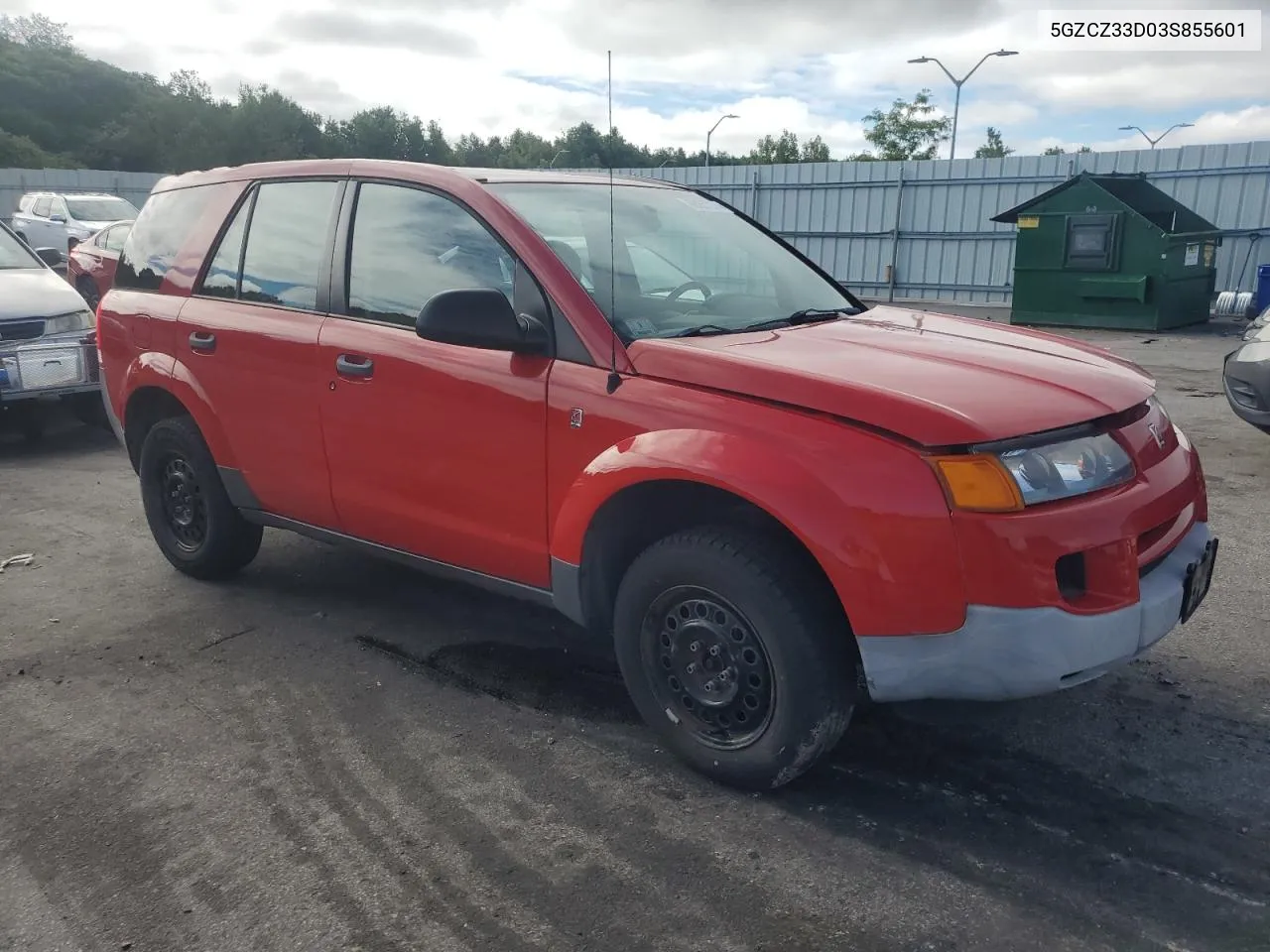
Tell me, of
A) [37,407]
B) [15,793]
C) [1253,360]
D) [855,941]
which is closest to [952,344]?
[855,941]

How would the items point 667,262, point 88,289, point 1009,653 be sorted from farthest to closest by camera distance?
point 88,289 < point 667,262 < point 1009,653

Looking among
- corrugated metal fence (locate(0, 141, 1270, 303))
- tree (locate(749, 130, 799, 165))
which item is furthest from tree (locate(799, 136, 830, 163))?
corrugated metal fence (locate(0, 141, 1270, 303))

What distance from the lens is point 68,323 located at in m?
7.60

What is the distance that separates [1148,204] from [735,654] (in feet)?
48.4

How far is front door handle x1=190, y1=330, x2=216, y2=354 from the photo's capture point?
4.19 meters

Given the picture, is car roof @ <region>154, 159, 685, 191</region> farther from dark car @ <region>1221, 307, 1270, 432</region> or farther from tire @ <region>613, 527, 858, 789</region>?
dark car @ <region>1221, 307, 1270, 432</region>

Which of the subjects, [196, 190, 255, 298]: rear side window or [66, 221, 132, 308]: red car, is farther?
[66, 221, 132, 308]: red car

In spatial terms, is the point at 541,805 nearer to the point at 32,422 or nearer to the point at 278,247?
the point at 278,247

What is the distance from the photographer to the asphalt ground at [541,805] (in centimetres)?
238

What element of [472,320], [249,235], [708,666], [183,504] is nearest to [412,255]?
[472,320]

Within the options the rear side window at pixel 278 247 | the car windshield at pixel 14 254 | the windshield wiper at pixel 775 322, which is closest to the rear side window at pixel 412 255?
the rear side window at pixel 278 247

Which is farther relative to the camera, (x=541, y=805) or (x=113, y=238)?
(x=113, y=238)

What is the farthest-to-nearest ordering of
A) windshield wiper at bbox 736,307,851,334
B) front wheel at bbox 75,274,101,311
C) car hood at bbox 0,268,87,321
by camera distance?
front wheel at bbox 75,274,101,311
car hood at bbox 0,268,87,321
windshield wiper at bbox 736,307,851,334

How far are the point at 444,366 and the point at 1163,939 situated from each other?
8.26 ft
